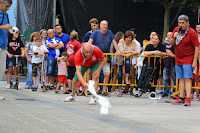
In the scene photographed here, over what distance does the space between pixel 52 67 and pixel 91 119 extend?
662 cm

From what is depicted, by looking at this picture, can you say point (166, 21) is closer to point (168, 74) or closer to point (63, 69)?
point (168, 74)

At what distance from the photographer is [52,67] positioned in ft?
45.3

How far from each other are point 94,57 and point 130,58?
3.70 metres

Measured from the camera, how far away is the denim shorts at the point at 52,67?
13.8 meters

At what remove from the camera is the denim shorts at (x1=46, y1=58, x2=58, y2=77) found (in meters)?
13.8

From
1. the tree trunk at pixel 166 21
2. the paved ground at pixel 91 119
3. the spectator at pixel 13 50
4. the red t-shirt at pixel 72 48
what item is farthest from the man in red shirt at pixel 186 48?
the tree trunk at pixel 166 21

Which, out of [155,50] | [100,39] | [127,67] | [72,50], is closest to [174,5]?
[127,67]

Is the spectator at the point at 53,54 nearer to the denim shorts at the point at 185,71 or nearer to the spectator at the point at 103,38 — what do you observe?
the spectator at the point at 103,38

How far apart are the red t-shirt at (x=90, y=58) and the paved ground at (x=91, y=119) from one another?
3.11 ft

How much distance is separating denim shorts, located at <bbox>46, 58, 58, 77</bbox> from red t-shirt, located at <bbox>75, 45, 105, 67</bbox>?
3879 mm

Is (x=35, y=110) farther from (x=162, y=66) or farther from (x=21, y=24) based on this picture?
(x=21, y=24)

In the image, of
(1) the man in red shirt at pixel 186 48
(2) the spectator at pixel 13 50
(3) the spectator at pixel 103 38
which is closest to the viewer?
(1) the man in red shirt at pixel 186 48

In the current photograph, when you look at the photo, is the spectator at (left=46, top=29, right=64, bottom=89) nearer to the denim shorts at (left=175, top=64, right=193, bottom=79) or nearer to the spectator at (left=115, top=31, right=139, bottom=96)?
the spectator at (left=115, top=31, right=139, bottom=96)

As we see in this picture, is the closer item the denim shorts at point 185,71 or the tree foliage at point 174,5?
the denim shorts at point 185,71
